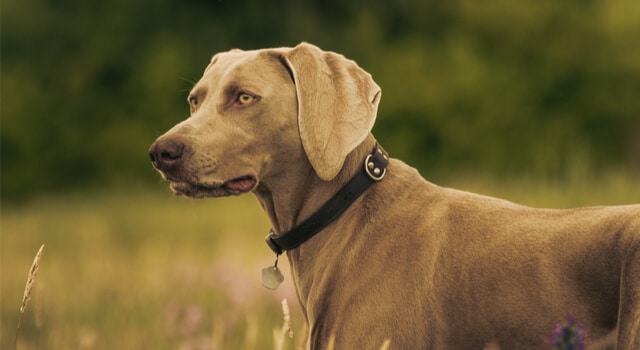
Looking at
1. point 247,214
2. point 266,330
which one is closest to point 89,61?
point 247,214

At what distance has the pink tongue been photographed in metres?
3.46

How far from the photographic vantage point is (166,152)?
330 centimetres

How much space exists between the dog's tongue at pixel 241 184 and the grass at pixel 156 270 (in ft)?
2.90

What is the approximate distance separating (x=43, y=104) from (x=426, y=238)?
52.1 ft

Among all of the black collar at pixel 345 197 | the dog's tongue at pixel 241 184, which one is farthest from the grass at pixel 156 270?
the dog's tongue at pixel 241 184

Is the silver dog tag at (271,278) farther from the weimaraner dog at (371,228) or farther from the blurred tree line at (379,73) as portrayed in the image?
the blurred tree line at (379,73)

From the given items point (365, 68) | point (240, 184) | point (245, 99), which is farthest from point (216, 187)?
point (365, 68)

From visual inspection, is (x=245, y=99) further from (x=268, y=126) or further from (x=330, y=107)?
(x=330, y=107)

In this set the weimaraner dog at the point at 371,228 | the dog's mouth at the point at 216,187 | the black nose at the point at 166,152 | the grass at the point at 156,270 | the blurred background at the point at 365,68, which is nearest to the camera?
the weimaraner dog at the point at 371,228

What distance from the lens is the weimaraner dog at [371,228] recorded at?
3.03 meters

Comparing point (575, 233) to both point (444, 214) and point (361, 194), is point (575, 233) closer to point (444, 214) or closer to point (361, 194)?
point (444, 214)

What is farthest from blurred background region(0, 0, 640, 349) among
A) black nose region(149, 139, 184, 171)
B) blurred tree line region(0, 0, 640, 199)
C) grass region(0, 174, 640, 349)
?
black nose region(149, 139, 184, 171)

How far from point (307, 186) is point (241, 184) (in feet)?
1.02

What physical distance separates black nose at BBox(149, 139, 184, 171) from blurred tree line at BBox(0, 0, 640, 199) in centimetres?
1389
